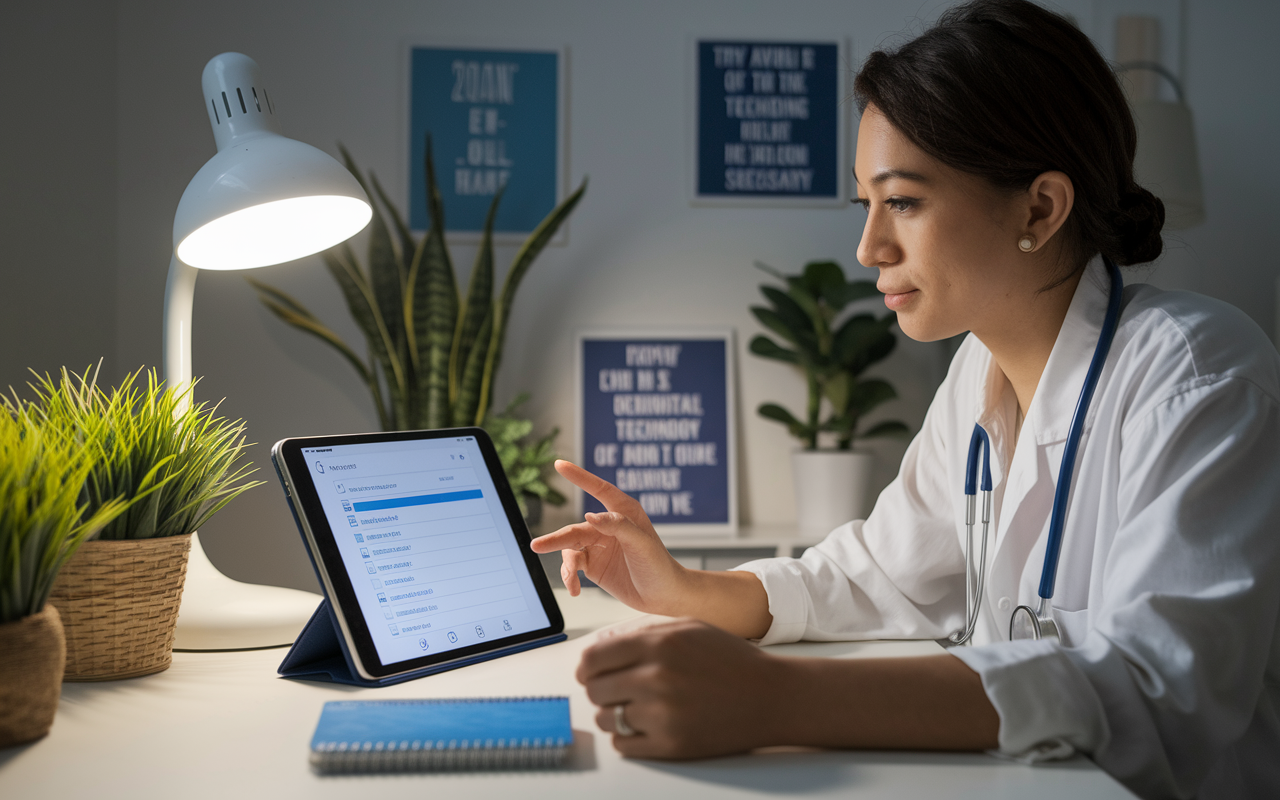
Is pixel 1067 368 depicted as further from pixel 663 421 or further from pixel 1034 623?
pixel 663 421

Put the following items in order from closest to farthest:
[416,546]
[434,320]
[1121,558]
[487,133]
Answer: [1121,558] < [416,546] < [434,320] < [487,133]

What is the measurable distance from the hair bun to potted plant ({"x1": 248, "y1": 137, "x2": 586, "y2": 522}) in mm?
1381

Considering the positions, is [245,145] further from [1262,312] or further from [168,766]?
[1262,312]

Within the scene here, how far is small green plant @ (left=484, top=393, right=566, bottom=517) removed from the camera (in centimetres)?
208

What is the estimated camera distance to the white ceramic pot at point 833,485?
2.20 m

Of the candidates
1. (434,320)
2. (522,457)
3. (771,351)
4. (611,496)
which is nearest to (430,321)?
(434,320)

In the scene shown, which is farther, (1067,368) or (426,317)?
(426,317)

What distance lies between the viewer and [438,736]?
0.60m

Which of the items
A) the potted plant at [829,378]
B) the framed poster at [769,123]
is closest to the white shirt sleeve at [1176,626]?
the potted plant at [829,378]

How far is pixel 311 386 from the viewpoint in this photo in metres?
2.35

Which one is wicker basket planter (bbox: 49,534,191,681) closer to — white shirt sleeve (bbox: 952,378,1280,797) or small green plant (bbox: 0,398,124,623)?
small green plant (bbox: 0,398,124,623)

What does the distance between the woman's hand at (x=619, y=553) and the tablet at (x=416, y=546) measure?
0.16ft

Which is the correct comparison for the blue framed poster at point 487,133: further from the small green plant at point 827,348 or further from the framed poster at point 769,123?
the small green plant at point 827,348

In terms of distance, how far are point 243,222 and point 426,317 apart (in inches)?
41.3
